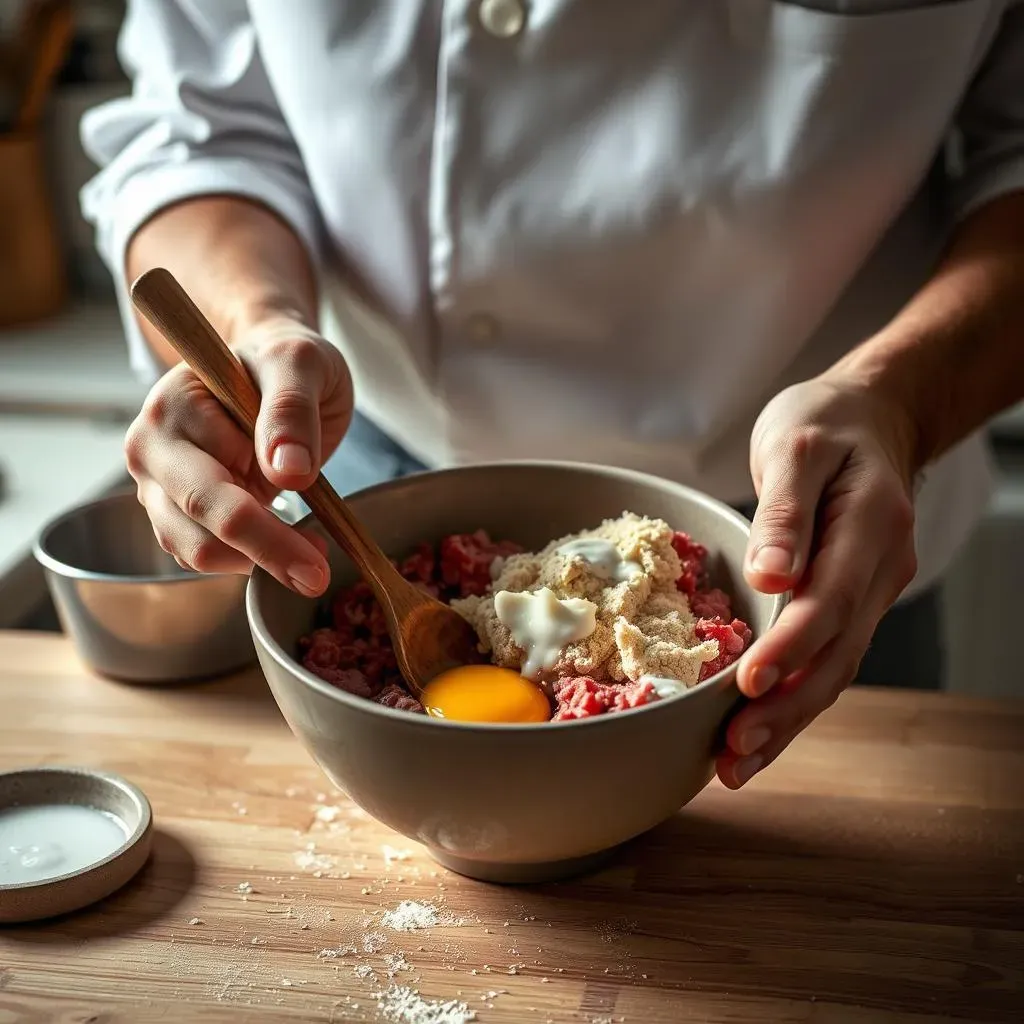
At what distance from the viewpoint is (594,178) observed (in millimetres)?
1074

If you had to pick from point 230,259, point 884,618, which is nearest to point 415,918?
point 230,259

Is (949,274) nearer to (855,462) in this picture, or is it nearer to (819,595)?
(855,462)

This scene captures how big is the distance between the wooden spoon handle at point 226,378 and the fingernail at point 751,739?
10.2 inches

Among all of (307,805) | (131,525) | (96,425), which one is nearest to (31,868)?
(307,805)

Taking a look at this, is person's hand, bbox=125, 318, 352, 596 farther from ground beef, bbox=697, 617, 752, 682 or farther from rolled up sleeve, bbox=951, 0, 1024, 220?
rolled up sleeve, bbox=951, 0, 1024, 220

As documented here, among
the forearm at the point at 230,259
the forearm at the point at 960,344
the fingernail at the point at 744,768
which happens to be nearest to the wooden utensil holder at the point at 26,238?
the forearm at the point at 230,259

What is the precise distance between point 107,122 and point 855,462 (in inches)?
33.8

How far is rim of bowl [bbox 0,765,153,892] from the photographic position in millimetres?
764

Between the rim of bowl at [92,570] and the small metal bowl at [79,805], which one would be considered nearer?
the small metal bowl at [79,805]

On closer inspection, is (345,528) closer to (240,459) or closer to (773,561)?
(240,459)

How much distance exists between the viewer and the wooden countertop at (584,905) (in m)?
0.72

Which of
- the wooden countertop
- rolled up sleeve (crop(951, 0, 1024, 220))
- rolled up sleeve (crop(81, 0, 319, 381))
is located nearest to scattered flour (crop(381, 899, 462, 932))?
the wooden countertop

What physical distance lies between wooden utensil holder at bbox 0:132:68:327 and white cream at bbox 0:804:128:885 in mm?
1526

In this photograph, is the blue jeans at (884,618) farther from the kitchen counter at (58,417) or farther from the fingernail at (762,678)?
the fingernail at (762,678)
